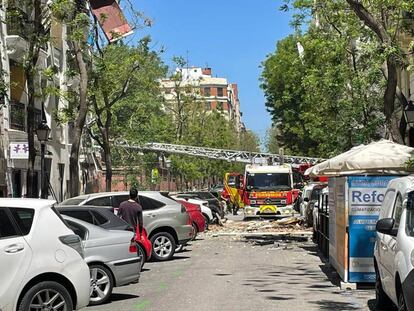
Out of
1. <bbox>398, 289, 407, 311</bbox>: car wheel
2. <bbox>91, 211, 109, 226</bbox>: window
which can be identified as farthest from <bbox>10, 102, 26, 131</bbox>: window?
<bbox>398, 289, 407, 311</bbox>: car wheel

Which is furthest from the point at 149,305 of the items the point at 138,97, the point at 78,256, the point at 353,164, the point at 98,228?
the point at 138,97

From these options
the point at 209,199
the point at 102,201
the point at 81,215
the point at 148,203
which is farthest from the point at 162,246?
the point at 209,199

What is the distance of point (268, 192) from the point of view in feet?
109

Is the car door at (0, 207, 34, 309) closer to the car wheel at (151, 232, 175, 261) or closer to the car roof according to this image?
the car roof

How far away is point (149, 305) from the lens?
33.2ft

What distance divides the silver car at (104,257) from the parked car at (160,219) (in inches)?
219

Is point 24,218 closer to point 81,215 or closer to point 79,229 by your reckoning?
point 79,229

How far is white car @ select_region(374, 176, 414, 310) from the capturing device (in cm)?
675

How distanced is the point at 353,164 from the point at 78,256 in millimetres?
7253

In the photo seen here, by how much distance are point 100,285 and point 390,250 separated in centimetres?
482

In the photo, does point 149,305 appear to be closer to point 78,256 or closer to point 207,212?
point 78,256

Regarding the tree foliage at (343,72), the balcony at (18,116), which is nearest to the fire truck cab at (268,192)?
the tree foliage at (343,72)

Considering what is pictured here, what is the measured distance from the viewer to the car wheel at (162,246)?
16625 mm

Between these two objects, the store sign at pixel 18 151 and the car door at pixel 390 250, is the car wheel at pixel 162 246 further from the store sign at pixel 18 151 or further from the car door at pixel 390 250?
the car door at pixel 390 250
